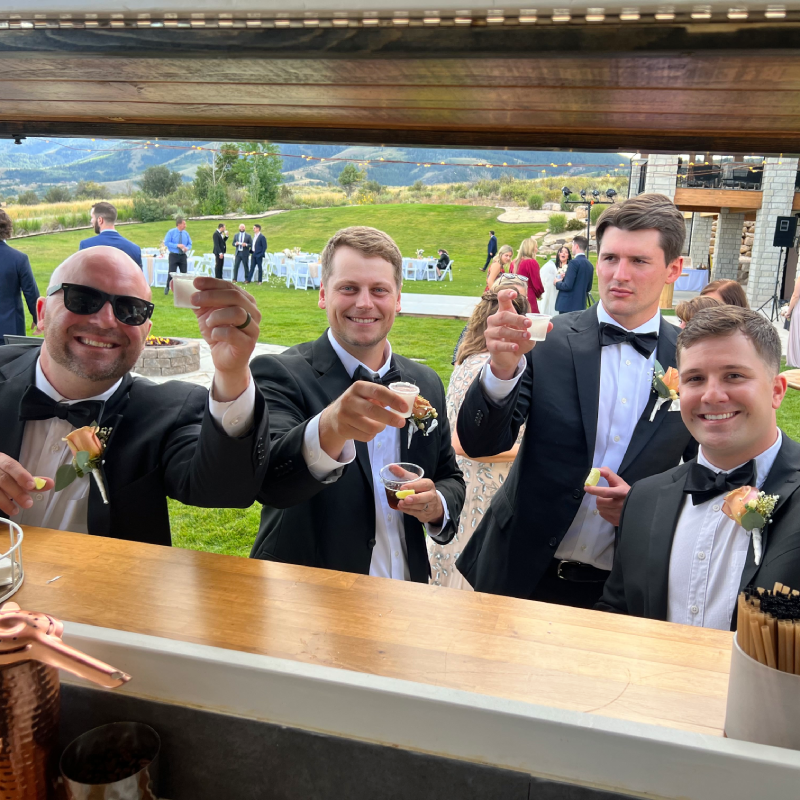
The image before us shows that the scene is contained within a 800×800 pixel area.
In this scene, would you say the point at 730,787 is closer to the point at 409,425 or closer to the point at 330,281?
the point at 409,425

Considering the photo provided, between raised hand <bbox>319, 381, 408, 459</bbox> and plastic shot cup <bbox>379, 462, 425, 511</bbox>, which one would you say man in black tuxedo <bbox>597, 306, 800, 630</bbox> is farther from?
raised hand <bbox>319, 381, 408, 459</bbox>

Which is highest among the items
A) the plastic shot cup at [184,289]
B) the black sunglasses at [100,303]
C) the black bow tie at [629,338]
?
the plastic shot cup at [184,289]

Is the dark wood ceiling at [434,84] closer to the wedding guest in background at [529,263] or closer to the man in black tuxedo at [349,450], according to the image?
the man in black tuxedo at [349,450]

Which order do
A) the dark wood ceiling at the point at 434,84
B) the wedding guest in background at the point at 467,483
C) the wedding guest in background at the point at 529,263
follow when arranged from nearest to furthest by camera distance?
the dark wood ceiling at the point at 434,84, the wedding guest in background at the point at 467,483, the wedding guest in background at the point at 529,263

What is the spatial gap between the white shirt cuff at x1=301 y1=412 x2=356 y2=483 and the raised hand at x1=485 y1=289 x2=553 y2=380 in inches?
22.1

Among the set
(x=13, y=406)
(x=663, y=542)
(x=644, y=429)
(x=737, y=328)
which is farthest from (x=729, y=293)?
(x=13, y=406)

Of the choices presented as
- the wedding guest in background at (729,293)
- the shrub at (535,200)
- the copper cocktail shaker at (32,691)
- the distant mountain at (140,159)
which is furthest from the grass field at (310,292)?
the shrub at (535,200)

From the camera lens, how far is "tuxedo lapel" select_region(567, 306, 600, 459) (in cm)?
238

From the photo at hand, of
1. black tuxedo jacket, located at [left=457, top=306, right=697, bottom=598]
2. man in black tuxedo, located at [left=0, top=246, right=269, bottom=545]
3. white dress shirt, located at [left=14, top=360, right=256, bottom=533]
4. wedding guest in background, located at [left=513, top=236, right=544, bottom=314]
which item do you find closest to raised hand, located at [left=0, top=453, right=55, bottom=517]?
man in black tuxedo, located at [left=0, top=246, right=269, bottom=545]

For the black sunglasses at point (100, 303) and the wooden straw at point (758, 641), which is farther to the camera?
the black sunglasses at point (100, 303)

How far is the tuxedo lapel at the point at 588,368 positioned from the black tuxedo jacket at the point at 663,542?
1.21 ft

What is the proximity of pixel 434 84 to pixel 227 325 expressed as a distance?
2.95ft

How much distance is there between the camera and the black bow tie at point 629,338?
97.0 inches

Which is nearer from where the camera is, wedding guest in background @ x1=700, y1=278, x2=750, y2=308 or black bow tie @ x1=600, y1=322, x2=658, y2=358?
black bow tie @ x1=600, y1=322, x2=658, y2=358
